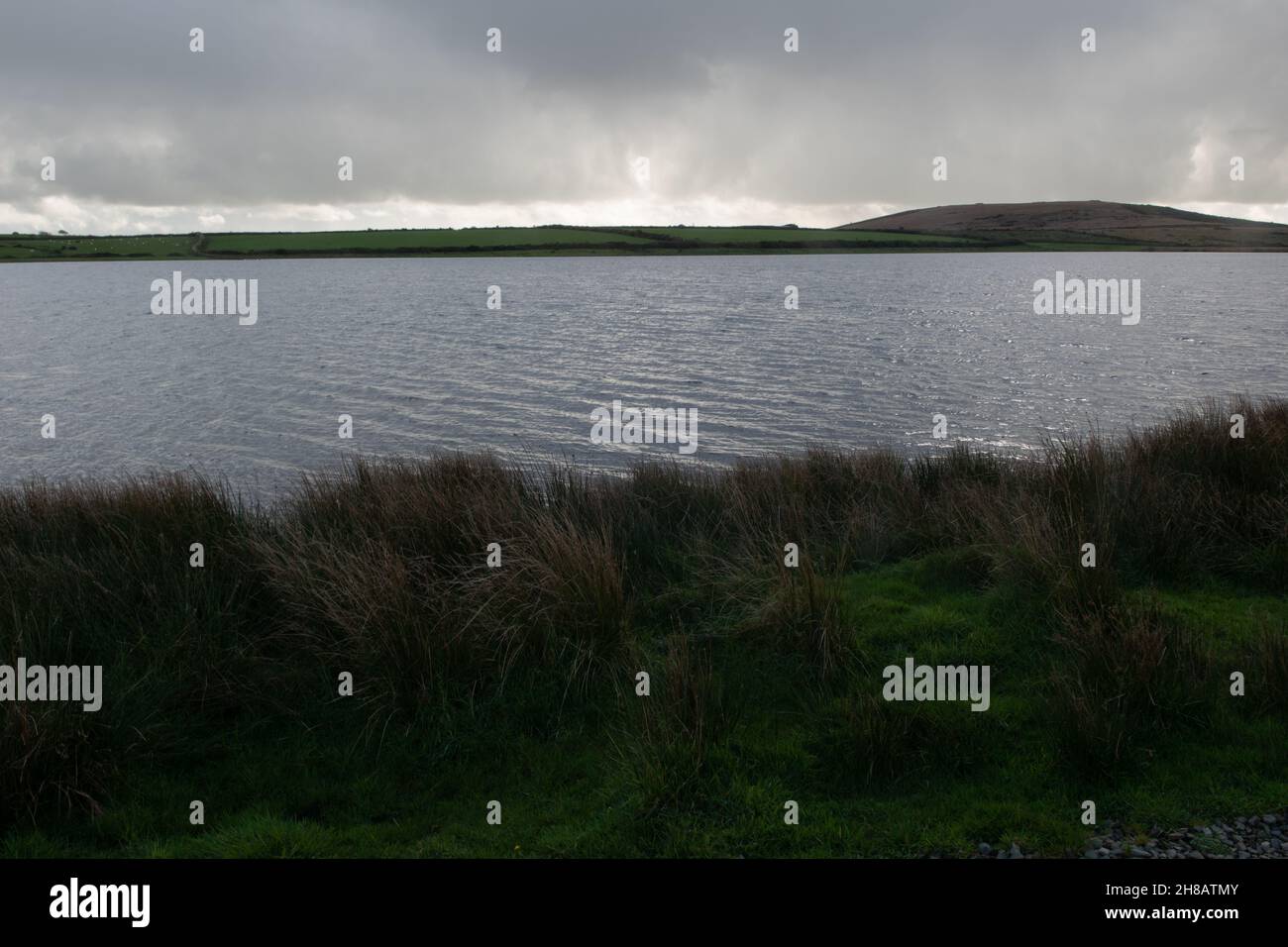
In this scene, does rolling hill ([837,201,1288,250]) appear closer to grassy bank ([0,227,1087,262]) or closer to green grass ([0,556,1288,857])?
grassy bank ([0,227,1087,262])

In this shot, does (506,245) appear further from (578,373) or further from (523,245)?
(578,373)

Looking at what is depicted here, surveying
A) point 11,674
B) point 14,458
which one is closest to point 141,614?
point 11,674

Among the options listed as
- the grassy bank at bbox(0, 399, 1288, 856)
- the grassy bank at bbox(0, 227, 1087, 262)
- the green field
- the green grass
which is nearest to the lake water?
the grassy bank at bbox(0, 399, 1288, 856)

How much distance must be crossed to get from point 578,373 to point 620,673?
24374mm

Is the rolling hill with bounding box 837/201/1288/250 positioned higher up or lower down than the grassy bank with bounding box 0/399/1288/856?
higher up

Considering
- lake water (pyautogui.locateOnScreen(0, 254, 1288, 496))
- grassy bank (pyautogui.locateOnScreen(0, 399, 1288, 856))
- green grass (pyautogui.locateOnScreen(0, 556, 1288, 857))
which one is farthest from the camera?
lake water (pyautogui.locateOnScreen(0, 254, 1288, 496))

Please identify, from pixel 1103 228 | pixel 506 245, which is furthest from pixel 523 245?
pixel 1103 228

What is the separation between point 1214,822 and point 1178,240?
7008 inches

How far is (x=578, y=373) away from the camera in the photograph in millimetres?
31016

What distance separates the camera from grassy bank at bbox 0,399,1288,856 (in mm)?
5703

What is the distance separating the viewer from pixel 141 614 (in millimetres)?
7789

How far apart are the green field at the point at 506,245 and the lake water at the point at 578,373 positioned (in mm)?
70382

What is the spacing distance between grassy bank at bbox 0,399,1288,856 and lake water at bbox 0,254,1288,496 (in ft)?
23.2

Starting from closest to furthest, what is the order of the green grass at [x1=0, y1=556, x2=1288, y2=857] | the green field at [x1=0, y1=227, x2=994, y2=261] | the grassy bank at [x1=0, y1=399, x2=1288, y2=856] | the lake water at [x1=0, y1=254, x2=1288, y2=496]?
1. the green grass at [x1=0, y1=556, x2=1288, y2=857]
2. the grassy bank at [x1=0, y1=399, x2=1288, y2=856]
3. the lake water at [x1=0, y1=254, x2=1288, y2=496]
4. the green field at [x1=0, y1=227, x2=994, y2=261]
